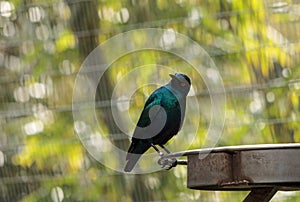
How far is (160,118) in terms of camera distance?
3146 millimetres

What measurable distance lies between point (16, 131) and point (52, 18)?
1.68ft

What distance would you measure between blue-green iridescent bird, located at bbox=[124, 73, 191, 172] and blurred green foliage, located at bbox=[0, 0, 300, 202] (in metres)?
1.26

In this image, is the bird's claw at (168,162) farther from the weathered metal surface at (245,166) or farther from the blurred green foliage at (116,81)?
the blurred green foliage at (116,81)

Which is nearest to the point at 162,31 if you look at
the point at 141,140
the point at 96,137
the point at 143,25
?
the point at 143,25

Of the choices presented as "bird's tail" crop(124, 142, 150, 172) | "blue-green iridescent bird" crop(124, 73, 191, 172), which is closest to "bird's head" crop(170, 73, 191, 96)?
"blue-green iridescent bird" crop(124, 73, 191, 172)

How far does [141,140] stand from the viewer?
3.14 m

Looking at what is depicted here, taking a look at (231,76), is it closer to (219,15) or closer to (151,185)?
(219,15)

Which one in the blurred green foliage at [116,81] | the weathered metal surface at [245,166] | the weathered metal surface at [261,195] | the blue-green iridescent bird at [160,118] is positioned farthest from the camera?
the blurred green foliage at [116,81]

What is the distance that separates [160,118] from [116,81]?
148 centimetres

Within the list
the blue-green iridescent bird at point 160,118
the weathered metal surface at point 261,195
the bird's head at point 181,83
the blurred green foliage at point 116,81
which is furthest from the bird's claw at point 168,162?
the blurred green foliage at point 116,81

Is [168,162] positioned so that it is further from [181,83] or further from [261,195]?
[181,83]

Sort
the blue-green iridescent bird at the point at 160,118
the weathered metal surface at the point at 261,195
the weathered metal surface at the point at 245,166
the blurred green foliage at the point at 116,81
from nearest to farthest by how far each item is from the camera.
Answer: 1. the weathered metal surface at the point at 245,166
2. the weathered metal surface at the point at 261,195
3. the blue-green iridescent bird at the point at 160,118
4. the blurred green foliage at the point at 116,81

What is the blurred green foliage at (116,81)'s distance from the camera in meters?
4.59

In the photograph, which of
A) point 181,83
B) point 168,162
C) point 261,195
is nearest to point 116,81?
point 181,83
